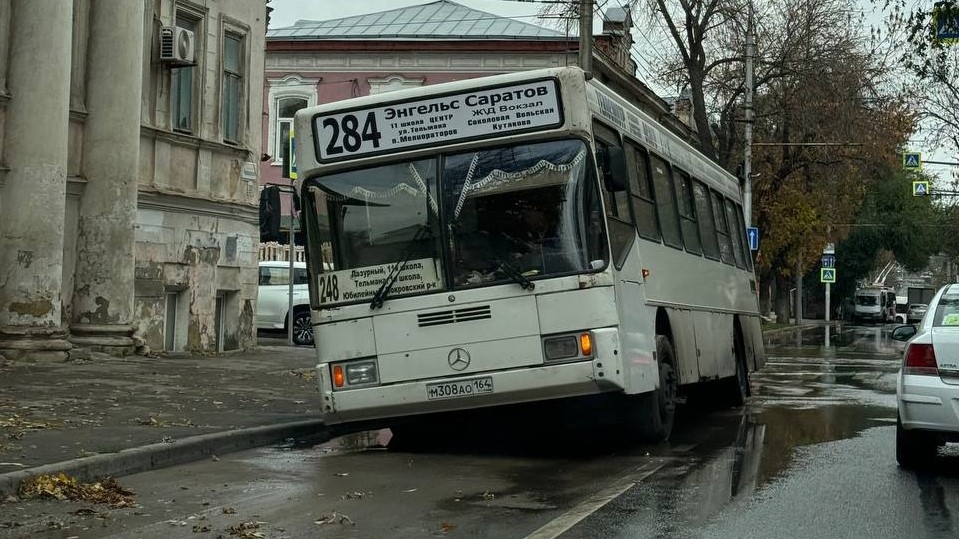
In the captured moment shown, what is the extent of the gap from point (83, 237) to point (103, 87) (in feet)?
6.89

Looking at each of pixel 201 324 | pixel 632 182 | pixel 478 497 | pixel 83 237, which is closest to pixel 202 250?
pixel 201 324

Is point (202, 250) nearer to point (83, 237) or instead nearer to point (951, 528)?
point (83, 237)

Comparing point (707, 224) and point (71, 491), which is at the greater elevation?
point (707, 224)

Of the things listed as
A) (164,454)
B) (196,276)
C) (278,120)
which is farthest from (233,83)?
(278,120)

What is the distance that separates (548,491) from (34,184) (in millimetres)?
10289

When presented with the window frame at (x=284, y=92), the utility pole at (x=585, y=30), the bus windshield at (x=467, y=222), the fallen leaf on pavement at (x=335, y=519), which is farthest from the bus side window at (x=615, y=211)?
the window frame at (x=284, y=92)

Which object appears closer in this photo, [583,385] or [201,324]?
[583,385]

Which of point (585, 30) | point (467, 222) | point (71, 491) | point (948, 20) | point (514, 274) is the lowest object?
point (71, 491)

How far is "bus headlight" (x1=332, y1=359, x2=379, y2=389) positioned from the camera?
10.2m

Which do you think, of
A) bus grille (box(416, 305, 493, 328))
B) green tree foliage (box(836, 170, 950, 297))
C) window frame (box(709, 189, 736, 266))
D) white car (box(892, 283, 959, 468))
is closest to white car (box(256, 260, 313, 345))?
window frame (box(709, 189, 736, 266))

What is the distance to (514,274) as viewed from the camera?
9844 millimetres

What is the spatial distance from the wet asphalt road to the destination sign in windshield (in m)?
2.51

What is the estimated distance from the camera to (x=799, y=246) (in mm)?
49875

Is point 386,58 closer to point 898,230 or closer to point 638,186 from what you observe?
point 638,186
